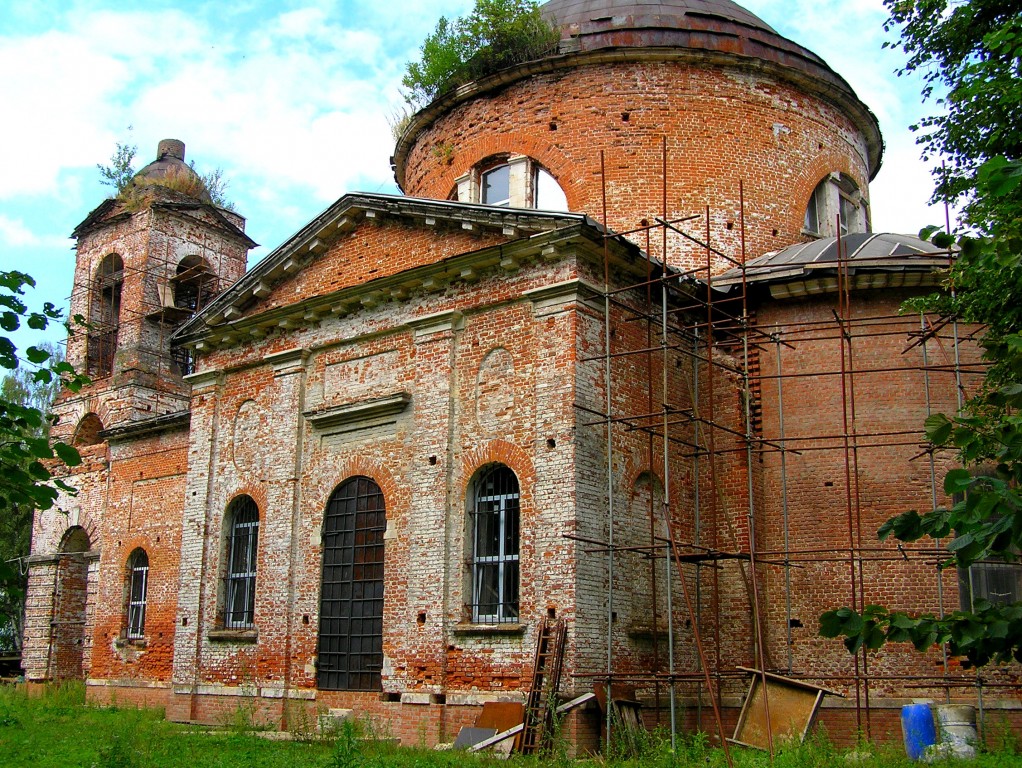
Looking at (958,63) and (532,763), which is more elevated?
(958,63)

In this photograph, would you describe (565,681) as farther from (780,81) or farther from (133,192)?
(133,192)

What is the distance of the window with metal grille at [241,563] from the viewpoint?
16.7 m

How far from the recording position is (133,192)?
24.0 m

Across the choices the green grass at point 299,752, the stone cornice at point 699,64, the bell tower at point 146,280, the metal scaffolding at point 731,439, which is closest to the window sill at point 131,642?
the green grass at point 299,752

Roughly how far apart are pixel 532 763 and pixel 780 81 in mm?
12337

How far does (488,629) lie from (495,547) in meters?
1.11

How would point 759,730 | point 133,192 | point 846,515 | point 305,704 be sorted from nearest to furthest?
point 759,730, point 846,515, point 305,704, point 133,192

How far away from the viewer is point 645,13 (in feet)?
60.4

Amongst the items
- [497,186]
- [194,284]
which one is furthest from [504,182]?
[194,284]

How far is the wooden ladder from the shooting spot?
1168 centimetres

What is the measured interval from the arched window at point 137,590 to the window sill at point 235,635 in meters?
4.31

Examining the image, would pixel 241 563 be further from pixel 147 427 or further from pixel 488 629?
pixel 488 629

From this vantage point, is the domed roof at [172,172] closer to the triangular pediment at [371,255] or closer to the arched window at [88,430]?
the arched window at [88,430]

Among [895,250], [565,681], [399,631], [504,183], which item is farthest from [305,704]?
[895,250]
